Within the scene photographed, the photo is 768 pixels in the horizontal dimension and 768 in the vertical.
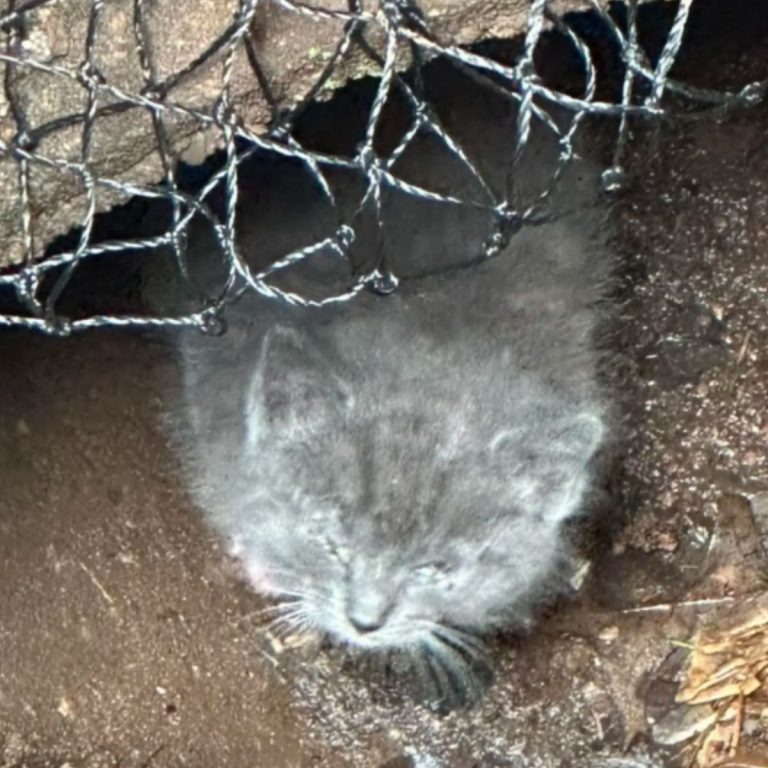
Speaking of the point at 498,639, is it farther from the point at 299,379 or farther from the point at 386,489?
the point at 299,379

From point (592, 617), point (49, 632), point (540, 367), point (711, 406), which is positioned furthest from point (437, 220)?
point (49, 632)

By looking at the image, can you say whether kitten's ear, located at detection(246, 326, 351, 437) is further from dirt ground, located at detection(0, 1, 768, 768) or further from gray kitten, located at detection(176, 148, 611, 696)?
dirt ground, located at detection(0, 1, 768, 768)

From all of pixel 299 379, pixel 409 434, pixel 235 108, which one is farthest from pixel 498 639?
pixel 235 108

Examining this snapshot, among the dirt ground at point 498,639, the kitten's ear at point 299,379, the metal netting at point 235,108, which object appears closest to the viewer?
the metal netting at point 235,108

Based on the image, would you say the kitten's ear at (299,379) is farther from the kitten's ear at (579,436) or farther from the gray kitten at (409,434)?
the kitten's ear at (579,436)

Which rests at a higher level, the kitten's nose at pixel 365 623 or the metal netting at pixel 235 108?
the metal netting at pixel 235 108

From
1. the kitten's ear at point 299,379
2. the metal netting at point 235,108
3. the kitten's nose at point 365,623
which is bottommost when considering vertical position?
→ the kitten's nose at point 365,623

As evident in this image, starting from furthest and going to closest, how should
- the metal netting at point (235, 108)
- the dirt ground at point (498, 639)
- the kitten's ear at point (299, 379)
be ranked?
the dirt ground at point (498, 639) → the kitten's ear at point (299, 379) → the metal netting at point (235, 108)

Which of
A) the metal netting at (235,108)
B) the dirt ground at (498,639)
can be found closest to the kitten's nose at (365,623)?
the dirt ground at (498,639)
